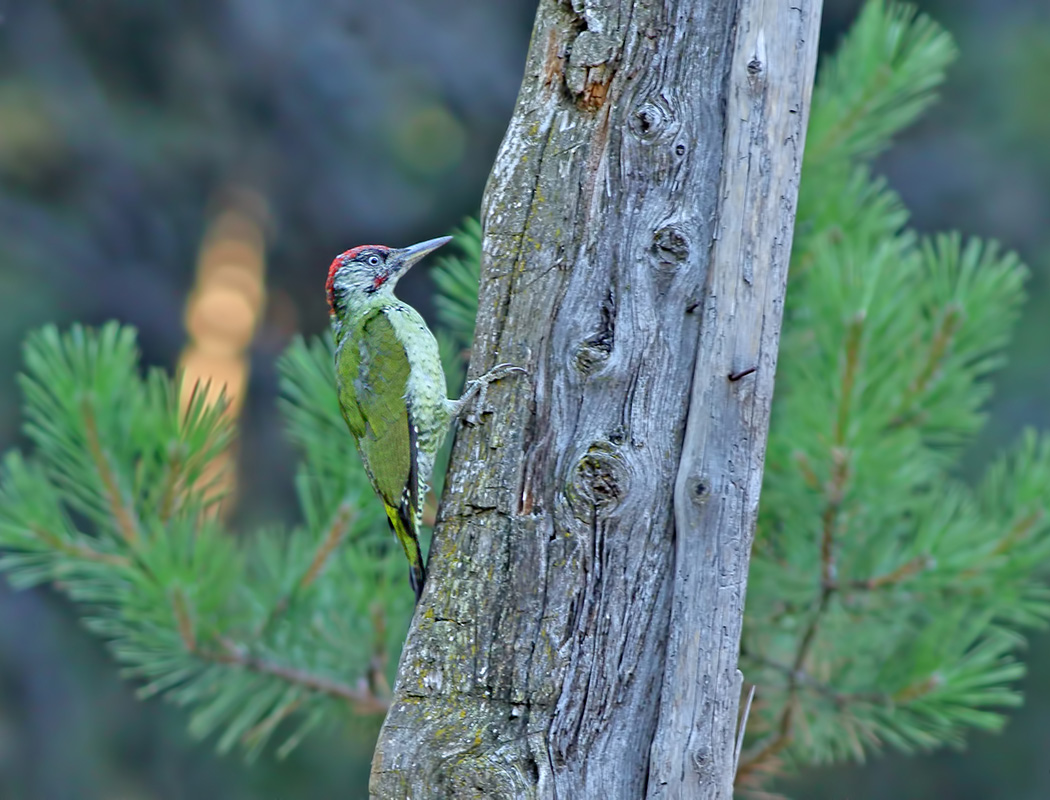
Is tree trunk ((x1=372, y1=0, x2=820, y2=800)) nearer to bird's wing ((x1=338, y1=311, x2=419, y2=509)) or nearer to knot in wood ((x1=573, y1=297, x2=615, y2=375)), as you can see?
knot in wood ((x1=573, y1=297, x2=615, y2=375))

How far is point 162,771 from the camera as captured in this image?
6578mm

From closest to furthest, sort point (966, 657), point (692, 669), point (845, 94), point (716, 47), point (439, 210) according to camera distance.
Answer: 1. point (692, 669)
2. point (716, 47)
3. point (966, 657)
4. point (845, 94)
5. point (439, 210)

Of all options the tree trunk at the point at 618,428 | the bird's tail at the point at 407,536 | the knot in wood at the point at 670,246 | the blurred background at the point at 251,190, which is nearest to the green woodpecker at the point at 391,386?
the bird's tail at the point at 407,536

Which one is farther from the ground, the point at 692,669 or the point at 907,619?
the point at 907,619

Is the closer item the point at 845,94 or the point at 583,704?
the point at 583,704

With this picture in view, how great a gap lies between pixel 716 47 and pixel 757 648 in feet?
4.13

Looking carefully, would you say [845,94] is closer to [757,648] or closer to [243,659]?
[757,648]

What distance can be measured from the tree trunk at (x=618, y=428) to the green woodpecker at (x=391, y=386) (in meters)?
0.39

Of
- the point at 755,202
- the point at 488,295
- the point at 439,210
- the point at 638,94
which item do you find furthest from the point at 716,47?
the point at 439,210

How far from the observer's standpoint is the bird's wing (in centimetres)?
217

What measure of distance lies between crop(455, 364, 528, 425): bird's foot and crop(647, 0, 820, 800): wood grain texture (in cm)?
30

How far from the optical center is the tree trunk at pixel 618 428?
→ 4.95ft

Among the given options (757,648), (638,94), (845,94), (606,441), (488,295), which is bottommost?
(757,648)

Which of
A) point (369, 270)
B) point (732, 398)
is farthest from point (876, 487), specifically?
point (369, 270)
